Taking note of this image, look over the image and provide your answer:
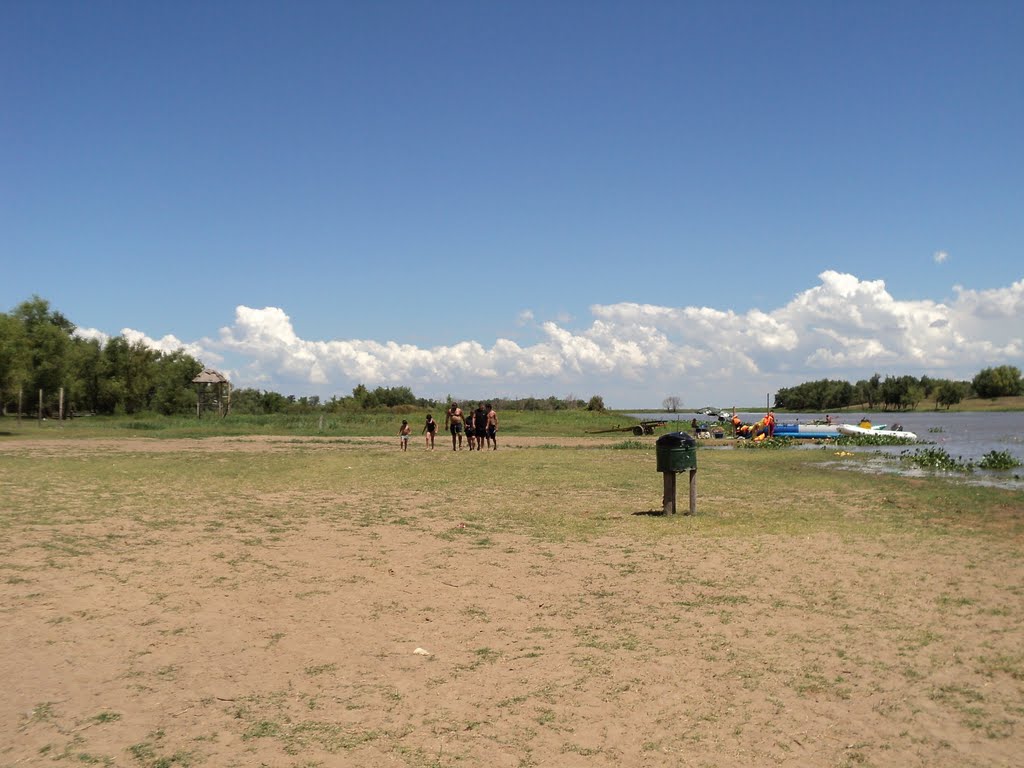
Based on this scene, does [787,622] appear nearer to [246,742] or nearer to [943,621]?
[943,621]

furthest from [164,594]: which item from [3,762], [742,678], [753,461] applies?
[753,461]

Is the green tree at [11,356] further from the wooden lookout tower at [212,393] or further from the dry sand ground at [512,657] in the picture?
the dry sand ground at [512,657]

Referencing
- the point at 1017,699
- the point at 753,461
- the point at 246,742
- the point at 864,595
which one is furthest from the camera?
the point at 753,461

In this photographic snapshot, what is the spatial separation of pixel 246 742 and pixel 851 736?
3.72 m

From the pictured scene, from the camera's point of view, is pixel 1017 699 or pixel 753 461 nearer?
pixel 1017 699

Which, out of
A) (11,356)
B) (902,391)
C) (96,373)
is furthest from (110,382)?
(902,391)

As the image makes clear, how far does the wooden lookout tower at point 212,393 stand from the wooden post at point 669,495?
67254 mm

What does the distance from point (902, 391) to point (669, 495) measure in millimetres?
148181

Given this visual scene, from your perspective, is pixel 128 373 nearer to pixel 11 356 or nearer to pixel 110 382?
pixel 110 382

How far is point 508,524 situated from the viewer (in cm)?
1371

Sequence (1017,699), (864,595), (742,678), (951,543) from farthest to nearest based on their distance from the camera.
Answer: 1. (951,543)
2. (864,595)
3. (742,678)
4. (1017,699)

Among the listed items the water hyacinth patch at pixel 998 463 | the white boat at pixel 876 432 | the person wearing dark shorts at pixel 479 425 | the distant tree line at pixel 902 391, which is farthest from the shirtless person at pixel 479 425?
the distant tree line at pixel 902 391

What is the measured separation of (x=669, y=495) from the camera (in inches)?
570

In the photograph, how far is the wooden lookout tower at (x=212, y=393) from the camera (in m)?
76.1
